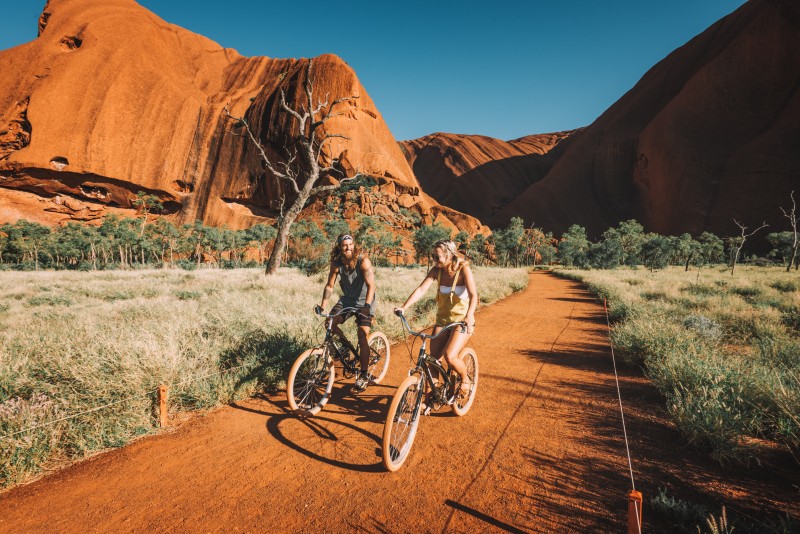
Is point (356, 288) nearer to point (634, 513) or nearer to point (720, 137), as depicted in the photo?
point (634, 513)

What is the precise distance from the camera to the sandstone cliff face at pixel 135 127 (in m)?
64.4

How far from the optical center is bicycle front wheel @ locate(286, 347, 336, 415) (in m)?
4.42

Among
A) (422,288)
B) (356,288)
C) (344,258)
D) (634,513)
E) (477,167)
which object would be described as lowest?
(634,513)

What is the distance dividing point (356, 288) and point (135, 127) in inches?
3435

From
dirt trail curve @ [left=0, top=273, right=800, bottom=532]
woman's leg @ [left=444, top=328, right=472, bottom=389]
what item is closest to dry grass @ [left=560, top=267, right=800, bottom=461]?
dirt trail curve @ [left=0, top=273, right=800, bottom=532]

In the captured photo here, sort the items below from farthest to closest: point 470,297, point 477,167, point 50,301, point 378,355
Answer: point 477,167, point 50,301, point 378,355, point 470,297

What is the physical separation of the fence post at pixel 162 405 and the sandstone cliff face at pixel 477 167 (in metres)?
118

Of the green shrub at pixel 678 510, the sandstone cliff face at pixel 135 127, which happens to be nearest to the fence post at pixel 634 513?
the green shrub at pixel 678 510

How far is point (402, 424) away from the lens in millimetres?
3723

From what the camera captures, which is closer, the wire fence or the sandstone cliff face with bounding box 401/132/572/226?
the wire fence

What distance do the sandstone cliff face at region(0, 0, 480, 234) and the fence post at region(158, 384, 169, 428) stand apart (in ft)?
189

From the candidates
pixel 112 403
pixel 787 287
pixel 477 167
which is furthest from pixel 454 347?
pixel 477 167

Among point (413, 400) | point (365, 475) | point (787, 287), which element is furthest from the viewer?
point (787, 287)

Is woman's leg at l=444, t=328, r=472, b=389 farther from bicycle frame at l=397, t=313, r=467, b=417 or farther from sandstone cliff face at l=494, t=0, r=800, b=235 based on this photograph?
sandstone cliff face at l=494, t=0, r=800, b=235
